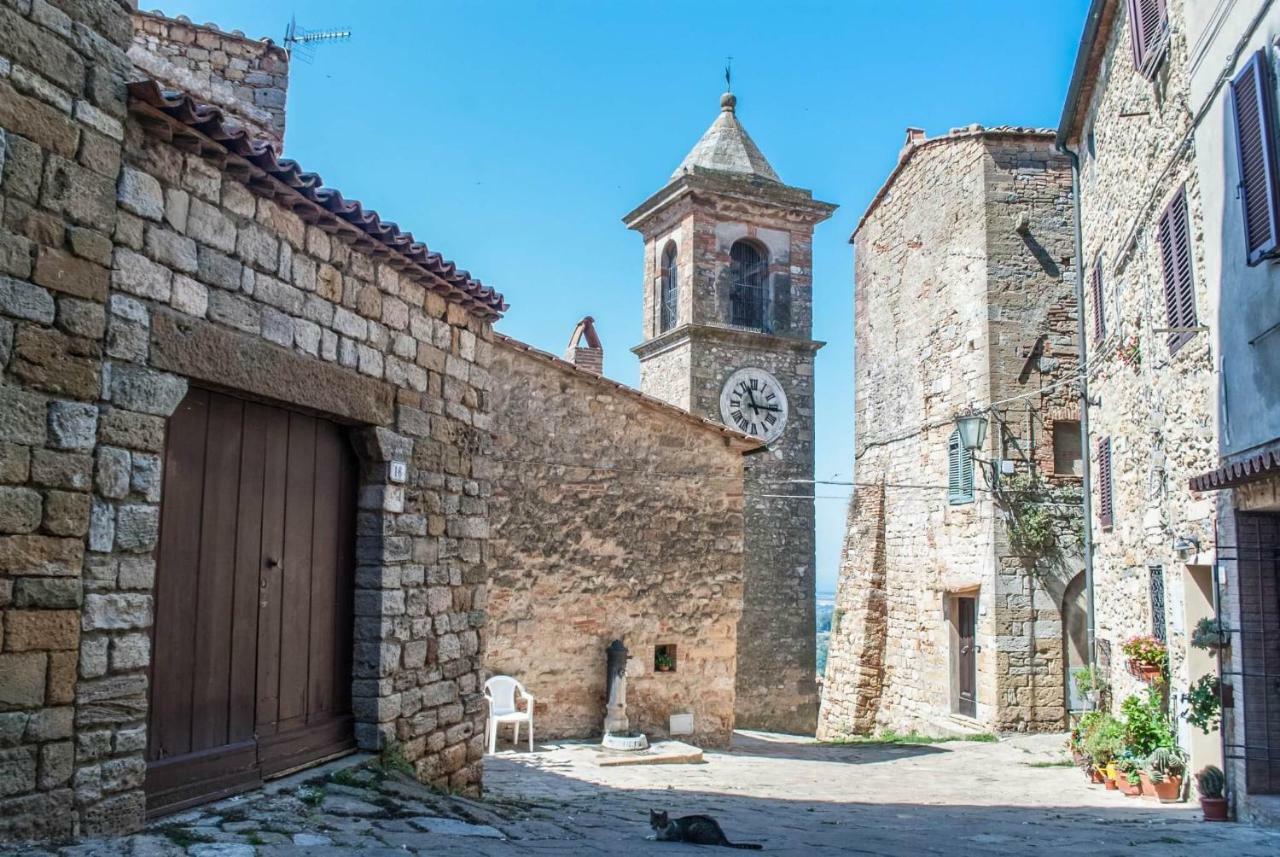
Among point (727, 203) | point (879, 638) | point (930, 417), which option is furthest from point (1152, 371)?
point (727, 203)

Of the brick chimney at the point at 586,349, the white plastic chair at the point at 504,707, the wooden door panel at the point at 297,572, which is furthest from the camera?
the brick chimney at the point at 586,349

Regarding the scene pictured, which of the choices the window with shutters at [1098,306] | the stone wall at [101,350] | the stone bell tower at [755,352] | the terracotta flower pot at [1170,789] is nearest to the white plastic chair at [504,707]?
the stone wall at [101,350]

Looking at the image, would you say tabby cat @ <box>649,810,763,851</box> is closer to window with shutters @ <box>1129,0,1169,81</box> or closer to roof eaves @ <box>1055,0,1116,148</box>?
window with shutters @ <box>1129,0,1169,81</box>

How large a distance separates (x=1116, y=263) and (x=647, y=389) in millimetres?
13837

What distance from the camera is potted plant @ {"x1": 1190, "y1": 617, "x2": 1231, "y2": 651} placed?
A: 22.8ft

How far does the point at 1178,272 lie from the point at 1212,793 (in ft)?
12.1

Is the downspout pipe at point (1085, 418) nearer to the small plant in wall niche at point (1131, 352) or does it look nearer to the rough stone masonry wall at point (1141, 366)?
the rough stone masonry wall at point (1141, 366)

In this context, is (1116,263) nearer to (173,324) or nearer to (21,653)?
(173,324)

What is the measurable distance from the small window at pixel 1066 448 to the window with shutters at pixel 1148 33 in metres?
6.15

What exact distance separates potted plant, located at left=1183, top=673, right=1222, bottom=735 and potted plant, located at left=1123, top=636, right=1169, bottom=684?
3.57ft

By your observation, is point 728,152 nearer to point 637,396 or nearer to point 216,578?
point 637,396

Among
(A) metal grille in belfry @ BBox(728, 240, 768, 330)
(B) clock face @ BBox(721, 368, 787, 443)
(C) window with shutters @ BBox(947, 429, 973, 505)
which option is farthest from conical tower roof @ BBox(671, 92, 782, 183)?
(C) window with shutters @ BBox(947, 429, 973, 505)

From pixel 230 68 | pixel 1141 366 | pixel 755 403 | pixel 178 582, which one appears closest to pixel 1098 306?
pixel 1141 366

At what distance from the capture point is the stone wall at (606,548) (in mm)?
11156
